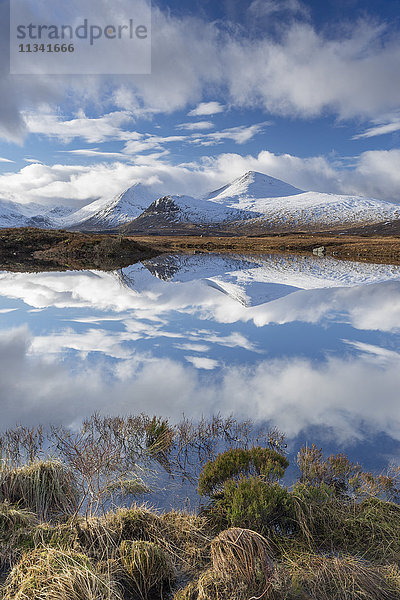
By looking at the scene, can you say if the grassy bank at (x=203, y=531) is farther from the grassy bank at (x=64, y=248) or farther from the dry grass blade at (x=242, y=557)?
the grassy bank at (x=64, y=248)

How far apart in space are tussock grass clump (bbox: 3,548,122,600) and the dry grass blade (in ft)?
3.20

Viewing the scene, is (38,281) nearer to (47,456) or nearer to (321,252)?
(47,456)

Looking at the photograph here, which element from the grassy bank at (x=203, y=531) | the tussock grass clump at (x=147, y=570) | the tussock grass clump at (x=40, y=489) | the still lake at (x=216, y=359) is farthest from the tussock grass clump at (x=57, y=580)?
the still lake at (x=216, y=359)

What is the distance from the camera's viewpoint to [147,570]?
3.90m

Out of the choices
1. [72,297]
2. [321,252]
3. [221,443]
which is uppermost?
[321,252]

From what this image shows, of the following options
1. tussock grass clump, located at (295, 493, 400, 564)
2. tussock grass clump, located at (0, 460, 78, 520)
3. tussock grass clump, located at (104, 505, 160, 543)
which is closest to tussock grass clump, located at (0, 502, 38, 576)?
tussock grass clump, located at (0, 460, 78, 520)

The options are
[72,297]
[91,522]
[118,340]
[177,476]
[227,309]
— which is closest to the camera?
[91,522]

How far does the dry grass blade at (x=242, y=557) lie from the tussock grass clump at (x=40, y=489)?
2327mm

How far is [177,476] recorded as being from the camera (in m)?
6.23

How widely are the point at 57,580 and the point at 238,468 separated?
3091 millimetres

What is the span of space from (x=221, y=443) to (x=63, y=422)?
3255 millimetres

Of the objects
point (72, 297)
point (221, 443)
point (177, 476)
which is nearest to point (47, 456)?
point (177, 476)

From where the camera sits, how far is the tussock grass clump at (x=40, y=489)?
5.09 meters

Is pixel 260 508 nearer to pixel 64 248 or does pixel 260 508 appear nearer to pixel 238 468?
pixel 238 468
